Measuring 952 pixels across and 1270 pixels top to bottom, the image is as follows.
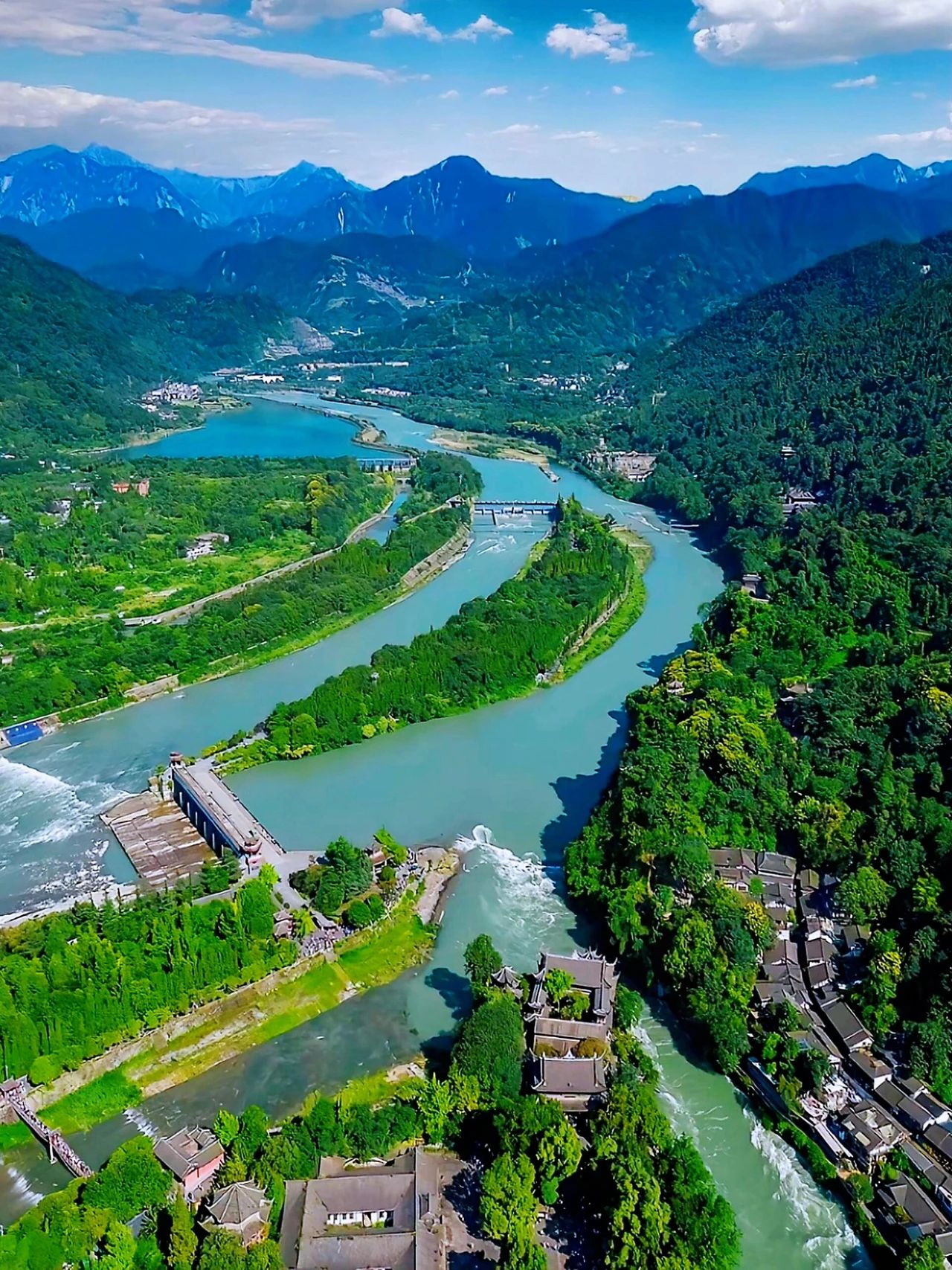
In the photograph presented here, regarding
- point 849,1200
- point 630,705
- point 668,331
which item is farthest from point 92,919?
point 668,331

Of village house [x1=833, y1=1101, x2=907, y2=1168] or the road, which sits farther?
the road

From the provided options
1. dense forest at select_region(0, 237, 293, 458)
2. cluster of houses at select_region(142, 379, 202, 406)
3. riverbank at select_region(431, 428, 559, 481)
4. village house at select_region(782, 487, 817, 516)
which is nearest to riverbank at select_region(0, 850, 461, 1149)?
village house at select_region(782, 487, 817, 516)

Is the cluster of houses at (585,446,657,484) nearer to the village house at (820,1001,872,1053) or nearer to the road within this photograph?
the road

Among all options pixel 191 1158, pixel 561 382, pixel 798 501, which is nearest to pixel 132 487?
pixel 798 501

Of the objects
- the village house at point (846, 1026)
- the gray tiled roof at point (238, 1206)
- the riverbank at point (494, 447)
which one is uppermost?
the village house at point (846, 1026)

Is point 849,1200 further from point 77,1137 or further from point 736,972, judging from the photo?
point 77,1137

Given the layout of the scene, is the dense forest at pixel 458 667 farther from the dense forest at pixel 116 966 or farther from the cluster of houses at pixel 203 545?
the cluster of houses at pixel 203 545

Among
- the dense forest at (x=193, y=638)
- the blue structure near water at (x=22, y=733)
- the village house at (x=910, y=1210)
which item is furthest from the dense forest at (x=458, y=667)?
the village house at (x=910, y=1210)
